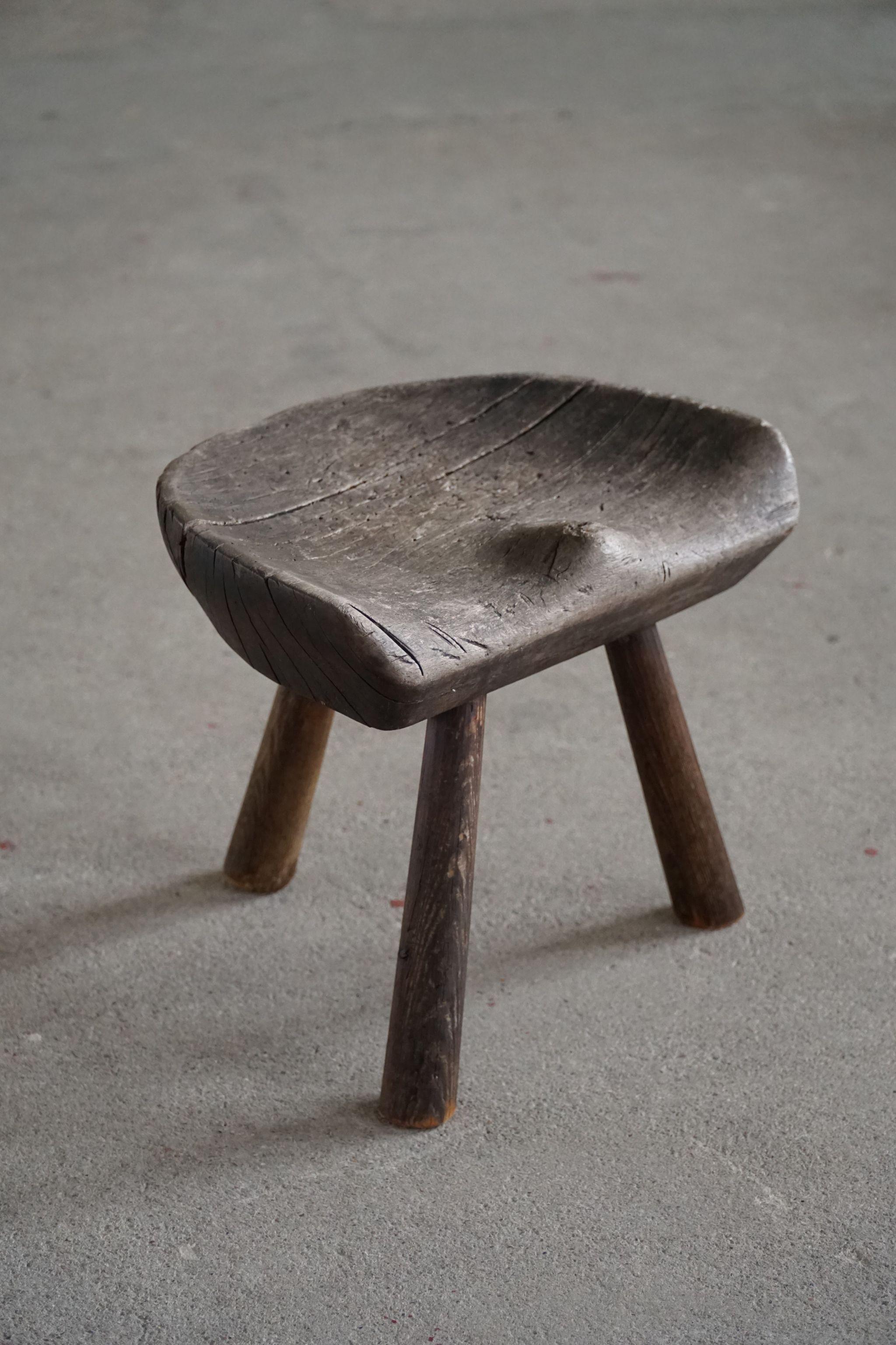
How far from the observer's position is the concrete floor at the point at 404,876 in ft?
3.47

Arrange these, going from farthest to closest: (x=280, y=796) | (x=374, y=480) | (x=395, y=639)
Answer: (x=280, y=796)
(x=374, y=480)
(x=395, y=639)

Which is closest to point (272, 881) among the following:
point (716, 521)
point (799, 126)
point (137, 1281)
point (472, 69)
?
point (137, 1281)

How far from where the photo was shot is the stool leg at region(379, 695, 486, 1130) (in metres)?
1.12

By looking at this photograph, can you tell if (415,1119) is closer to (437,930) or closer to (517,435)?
(437,930)

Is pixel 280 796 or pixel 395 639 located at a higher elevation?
pixel 395 639

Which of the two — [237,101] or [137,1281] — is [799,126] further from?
[137,1281]

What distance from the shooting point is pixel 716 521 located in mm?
1190

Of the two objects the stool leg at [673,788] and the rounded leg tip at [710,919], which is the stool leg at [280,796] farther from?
the rounded leg tip at [710,919]

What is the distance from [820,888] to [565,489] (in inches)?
19.7

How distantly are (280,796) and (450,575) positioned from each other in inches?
14.5

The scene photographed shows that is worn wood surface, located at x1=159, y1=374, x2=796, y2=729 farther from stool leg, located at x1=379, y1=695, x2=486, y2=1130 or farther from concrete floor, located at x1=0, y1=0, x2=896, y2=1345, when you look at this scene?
concrete floor, located at x1=0, y1=0, x2=896, y2=1345

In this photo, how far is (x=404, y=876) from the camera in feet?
4.81

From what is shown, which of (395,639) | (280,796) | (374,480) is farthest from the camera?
(280,796)

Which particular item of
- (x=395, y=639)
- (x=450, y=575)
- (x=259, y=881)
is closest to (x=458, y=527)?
(x=450, y=575)
